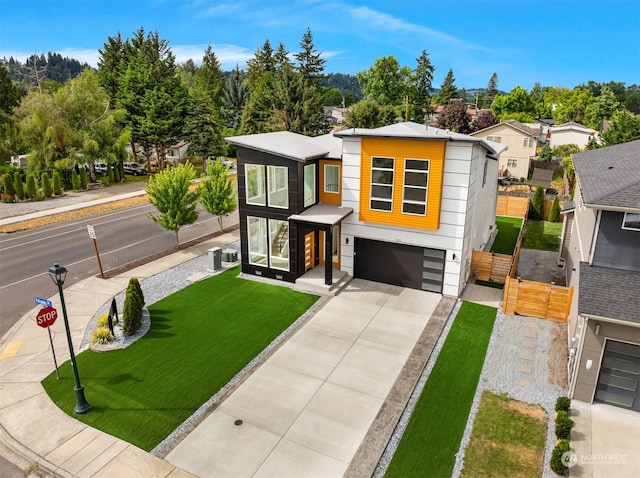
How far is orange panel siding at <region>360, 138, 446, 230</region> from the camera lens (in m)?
17.2

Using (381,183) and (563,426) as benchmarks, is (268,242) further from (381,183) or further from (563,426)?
(563,426)

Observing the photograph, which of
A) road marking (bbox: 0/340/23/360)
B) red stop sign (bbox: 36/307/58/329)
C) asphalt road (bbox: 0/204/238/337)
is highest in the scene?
red stop sign (bbox: 36/307/58/329)

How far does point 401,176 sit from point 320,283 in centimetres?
609

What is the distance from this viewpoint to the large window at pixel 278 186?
1912 centimetres

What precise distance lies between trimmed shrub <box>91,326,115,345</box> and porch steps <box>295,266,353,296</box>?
809 cm

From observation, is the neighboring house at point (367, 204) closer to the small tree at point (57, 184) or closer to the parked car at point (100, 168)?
the small tree at point (57, 184)

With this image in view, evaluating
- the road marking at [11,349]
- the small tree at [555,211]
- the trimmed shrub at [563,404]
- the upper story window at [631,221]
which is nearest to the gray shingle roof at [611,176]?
the upper story window at [631,221]

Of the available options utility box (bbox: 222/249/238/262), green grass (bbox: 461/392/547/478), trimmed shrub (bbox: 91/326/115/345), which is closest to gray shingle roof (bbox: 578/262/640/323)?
green grass (bbox: 461/392/547/478)

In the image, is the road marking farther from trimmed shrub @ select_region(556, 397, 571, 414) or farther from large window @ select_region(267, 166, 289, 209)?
trimmed shrub @ select_region(556, 397, 571, 414)

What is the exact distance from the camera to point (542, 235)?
29172 millimetres

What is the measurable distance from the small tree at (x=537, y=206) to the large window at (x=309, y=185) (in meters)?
21.0

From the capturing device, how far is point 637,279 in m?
12.3

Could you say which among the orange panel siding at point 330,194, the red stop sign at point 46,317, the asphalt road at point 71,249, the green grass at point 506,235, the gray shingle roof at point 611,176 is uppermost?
the gray shingle roof at point 611,176

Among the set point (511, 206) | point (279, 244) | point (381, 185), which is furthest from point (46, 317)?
point (511, 206)
